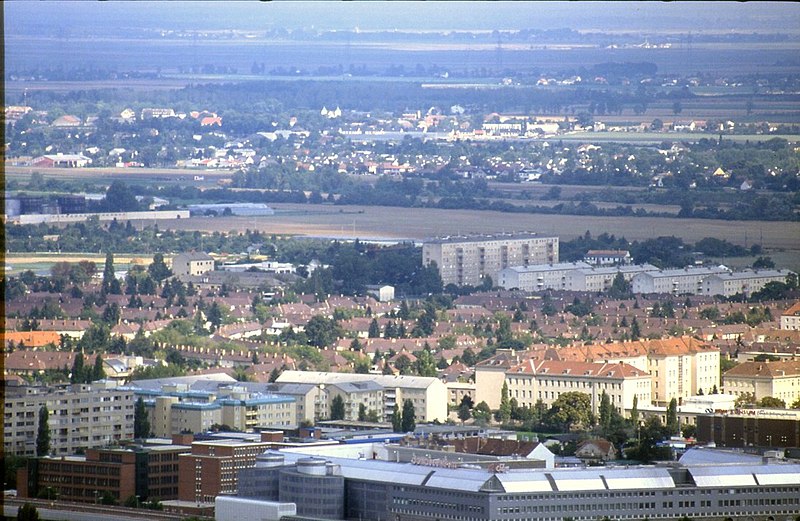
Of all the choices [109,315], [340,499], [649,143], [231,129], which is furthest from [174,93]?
[340,499]

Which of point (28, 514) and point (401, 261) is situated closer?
point (28, 514)

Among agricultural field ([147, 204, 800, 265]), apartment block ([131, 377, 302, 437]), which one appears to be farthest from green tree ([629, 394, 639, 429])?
agricultural field ([147, 204, 800, 265])

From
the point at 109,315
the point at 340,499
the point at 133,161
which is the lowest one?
the point at 340,499

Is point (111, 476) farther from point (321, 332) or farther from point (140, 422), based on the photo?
point (321, 332)

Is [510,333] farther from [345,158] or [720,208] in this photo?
[345,158]

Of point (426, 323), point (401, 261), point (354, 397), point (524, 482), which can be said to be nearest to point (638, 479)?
point (524, 482)

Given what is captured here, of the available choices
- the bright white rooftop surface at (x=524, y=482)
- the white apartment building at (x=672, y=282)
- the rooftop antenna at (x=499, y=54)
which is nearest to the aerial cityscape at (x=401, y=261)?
the bright white rooftop surface at (x=524, y=482)
